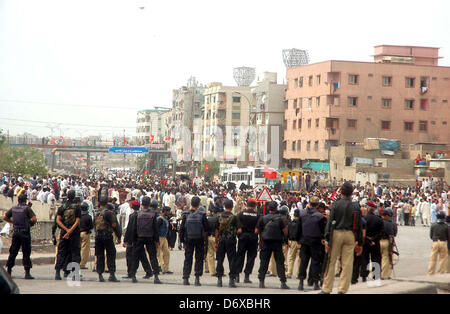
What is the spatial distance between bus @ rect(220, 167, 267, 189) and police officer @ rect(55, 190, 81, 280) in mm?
39627

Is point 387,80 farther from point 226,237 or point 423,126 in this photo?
point 226,237

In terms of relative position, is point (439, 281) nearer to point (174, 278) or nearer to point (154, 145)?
point (174, 278)

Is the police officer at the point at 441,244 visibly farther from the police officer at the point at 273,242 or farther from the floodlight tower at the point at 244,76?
the floodlight tower at the point at 244,76

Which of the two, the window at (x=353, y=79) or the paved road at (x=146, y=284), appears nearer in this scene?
the paved road at (x=146, y=284)

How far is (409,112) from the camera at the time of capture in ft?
233

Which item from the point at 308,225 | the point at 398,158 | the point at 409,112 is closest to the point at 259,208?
the point at 308,225

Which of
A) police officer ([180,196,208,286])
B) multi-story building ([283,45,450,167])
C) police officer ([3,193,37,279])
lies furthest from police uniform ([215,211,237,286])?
multi-story building ([283,45,450,167])

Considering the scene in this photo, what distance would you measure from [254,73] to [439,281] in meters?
93.1

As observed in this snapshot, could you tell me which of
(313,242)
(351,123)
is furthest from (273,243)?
(351,123)

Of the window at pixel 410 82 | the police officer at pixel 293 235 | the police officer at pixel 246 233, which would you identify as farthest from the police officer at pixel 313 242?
the window at pixel 410 82

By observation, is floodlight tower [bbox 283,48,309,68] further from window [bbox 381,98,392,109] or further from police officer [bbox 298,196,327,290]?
police officer [bbox 298,196,327,290]

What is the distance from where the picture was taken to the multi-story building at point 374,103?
227ft

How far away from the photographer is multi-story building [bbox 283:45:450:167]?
69.1 metres

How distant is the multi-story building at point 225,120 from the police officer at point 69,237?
79949mm
